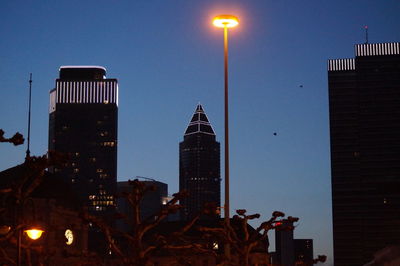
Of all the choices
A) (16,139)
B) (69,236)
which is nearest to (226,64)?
(16,139)

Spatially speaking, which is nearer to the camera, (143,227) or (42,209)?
(143,227)

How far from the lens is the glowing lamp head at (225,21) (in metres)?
33.4

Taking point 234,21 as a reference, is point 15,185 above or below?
below

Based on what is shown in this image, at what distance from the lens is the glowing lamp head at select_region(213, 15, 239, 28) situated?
3341 cm

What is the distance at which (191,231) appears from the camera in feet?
483

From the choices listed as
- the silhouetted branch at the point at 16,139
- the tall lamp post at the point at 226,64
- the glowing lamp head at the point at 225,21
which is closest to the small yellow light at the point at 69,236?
the tall lamp post at the point at 226,64

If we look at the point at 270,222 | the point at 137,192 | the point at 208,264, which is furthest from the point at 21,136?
the point at 208,264

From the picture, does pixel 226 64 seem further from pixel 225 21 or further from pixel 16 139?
pixel 16 139

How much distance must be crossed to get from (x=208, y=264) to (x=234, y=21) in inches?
4127

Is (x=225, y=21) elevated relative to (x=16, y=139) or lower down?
elevated

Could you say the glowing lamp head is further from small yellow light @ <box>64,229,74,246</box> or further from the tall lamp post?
small yellow light @ <box>64,229,74,246</box>

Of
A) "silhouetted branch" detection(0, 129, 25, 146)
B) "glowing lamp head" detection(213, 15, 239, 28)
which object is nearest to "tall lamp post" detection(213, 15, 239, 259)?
"glowing lamp head" detection(213, 15, 239, 28)

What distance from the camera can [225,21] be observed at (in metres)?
33.5

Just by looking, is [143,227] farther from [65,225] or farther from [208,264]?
[208,264]
